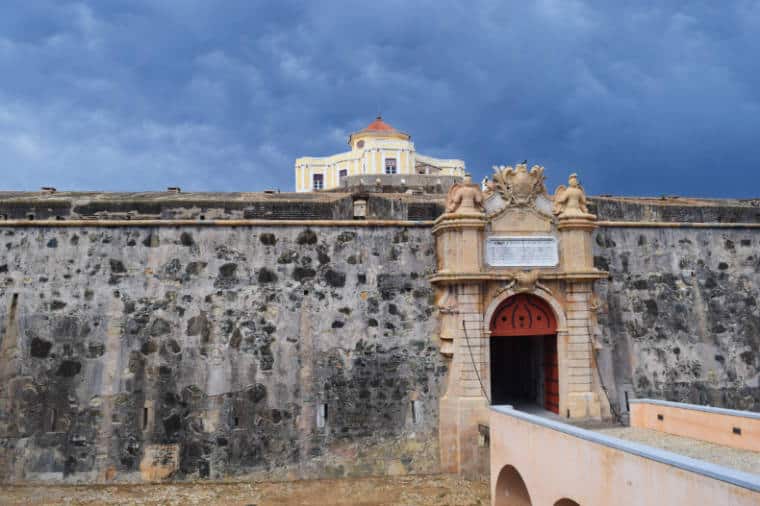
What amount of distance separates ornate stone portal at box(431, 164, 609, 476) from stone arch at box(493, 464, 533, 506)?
1768 mm

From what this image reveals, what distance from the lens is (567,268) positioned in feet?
38.1

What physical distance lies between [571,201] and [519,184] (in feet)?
3.54

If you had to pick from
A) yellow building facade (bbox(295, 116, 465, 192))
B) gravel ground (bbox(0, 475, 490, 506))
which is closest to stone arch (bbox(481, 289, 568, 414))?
gravel ground (bbox(0, 475, 490, 506))

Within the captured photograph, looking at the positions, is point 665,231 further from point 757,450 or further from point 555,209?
point 757,450

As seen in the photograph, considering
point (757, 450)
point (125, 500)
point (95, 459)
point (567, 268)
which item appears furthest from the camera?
point (567, 268)

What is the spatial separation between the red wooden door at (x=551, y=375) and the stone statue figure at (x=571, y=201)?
95.6 inches

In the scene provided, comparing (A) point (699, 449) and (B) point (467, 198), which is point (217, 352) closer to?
(B) point (467, 198)

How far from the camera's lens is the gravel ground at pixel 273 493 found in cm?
1009

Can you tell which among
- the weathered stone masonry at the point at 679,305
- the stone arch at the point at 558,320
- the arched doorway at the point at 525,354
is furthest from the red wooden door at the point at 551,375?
the weathered stone masonry at the point at 679,305

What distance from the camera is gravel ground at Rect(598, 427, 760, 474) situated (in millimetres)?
6938

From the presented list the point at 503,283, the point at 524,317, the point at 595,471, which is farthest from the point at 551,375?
the point at 595,471

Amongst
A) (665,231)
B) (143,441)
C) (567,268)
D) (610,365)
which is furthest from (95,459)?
(665,231)

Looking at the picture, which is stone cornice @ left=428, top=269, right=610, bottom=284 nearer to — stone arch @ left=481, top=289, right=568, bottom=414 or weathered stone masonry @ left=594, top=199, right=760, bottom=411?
stone arch @ left=481, top=289, right=568, bottom=414

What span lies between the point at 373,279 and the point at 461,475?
3979 mm
